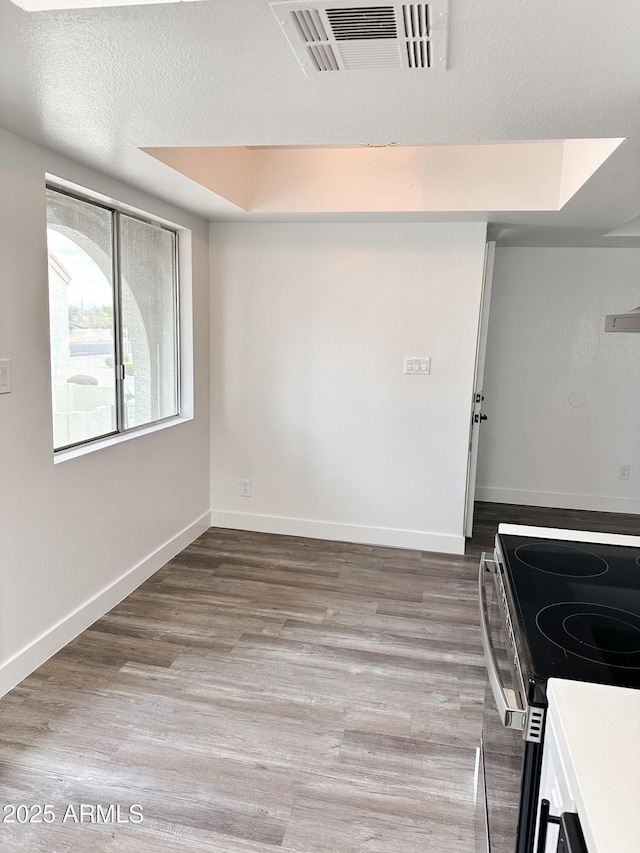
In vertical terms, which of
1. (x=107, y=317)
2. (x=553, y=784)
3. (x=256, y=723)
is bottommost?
(x=256, y=723)

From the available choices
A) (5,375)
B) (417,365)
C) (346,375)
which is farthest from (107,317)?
(417,365)

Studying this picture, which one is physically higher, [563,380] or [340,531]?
[563,380]

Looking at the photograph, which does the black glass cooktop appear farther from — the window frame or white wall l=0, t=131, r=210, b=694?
the window frame

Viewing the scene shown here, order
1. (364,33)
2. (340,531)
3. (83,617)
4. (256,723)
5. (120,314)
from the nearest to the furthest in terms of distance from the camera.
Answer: (364,33) < (256,723) < (83,617) < (120,314) < (340,531)

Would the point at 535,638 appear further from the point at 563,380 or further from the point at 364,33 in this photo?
the point at 563,380

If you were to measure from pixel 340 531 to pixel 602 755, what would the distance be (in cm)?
333

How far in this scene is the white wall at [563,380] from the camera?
487 cm

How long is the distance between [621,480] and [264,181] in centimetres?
380

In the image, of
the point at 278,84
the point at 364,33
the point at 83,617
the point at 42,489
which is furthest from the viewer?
the point at 83,617

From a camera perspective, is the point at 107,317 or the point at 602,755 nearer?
the point at 602,755

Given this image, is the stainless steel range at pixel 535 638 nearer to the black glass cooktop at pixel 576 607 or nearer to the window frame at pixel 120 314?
the black glass cooktop at pixel 576 607

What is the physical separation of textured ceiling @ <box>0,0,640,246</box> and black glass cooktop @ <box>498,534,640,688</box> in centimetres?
138

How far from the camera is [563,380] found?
502cm

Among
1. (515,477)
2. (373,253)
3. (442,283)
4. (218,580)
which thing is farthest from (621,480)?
(218,580)
